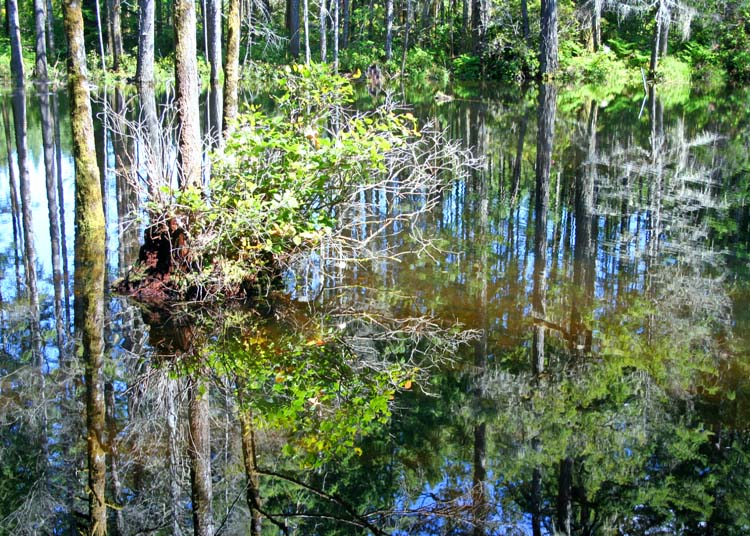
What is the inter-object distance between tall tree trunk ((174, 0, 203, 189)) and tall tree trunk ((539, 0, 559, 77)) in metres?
19.1

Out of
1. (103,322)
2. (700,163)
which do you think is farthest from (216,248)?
(700,163)

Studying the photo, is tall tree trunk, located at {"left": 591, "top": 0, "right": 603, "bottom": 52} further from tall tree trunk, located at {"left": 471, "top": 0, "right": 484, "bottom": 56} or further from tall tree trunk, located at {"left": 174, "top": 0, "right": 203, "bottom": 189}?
tall tree trunk, located at {"left": 174, "top": 0, "right": 203, "bottom": 189}

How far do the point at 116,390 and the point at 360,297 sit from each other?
3.02 m

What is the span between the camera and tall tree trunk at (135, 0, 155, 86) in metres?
13.0

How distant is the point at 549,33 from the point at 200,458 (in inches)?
970

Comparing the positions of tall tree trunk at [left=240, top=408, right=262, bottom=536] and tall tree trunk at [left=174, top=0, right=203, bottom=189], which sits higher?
tall tree trunk at [left=174, top=0, right=203, bottom=189]

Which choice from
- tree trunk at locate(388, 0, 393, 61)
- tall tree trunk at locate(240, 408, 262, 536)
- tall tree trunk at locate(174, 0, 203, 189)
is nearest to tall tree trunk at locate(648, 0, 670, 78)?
tree trunk at locate(388, 0, 393, 61)

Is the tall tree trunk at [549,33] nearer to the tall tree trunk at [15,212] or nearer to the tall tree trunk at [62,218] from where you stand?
the tall tree trunk at [62,218]

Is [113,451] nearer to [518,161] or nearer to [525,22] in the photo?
[518,161]

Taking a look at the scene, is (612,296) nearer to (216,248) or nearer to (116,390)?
(216,248)

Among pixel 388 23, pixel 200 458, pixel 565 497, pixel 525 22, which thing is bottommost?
pixel 565 497

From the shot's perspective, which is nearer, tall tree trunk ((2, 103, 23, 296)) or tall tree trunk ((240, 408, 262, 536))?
tall tree trunk ((240, 408, 262, 536))

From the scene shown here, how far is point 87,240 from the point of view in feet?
33.6

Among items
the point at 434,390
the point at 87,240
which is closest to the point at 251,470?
the point at 434,390
